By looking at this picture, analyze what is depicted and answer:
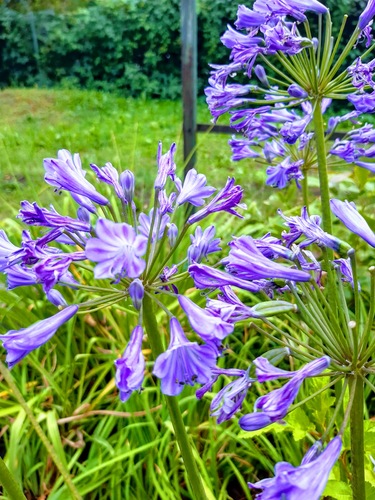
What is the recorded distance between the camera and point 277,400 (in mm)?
830

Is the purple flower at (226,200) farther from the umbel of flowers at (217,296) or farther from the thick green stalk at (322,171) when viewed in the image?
the thick green stalk at (322,171)

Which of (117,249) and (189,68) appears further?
(189,68)

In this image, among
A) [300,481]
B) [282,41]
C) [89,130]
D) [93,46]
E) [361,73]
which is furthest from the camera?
[93,46]

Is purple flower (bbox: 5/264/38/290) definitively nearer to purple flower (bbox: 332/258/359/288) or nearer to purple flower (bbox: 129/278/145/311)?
purple flower (bbox: 129/278/145/311)

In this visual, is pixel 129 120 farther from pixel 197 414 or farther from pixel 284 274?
pixel 284 274

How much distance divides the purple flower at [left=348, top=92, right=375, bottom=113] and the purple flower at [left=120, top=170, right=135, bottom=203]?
724 millimetres

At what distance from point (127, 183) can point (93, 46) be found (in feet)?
33.1

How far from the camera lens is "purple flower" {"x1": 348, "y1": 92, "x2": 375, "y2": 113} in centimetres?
151

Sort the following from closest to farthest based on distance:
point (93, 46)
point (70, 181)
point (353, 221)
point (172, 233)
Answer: point (353, 221) < point (70, 181) < point (172, 233) < point (93, 46)

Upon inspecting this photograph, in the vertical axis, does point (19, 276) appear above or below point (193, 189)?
below

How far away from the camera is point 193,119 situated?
13.9 ft

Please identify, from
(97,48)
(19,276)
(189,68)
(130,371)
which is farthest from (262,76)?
(97,48)

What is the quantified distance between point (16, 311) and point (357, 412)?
220 cm

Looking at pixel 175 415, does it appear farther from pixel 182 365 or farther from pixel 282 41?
pixel 282 41
